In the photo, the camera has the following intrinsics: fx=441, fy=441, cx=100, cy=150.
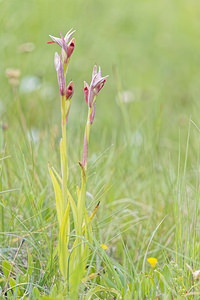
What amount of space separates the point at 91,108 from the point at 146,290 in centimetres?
56

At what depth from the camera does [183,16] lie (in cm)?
643

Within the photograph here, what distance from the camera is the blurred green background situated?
2131mm

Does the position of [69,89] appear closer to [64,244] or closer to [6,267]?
[64,244]

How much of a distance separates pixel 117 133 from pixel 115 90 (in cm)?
146

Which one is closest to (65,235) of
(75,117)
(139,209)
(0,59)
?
(139,209)

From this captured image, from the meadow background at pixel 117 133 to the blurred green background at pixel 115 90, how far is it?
0.5 inches

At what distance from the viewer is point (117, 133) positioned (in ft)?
10.1

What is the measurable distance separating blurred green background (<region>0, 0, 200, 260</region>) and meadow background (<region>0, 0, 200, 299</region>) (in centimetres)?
1

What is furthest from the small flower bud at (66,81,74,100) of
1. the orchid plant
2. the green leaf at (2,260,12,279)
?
the green leaf at (2,260,12,279)

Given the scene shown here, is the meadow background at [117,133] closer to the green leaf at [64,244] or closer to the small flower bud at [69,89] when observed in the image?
the green leaf at [64,244]

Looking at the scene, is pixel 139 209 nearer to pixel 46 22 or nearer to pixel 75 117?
pixel 75 117

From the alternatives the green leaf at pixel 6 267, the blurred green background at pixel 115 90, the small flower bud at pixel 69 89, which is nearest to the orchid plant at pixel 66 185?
the small flower bud at pixel 69 89

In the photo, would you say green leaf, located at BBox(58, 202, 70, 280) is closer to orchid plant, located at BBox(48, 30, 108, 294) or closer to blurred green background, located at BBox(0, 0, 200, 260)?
orchid plant, located at BBox(48, 30, 108, 294)

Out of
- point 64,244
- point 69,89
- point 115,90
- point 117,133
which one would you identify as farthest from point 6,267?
point 115,90
